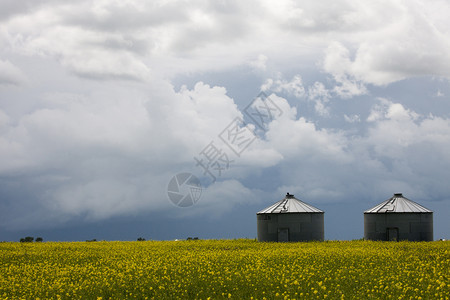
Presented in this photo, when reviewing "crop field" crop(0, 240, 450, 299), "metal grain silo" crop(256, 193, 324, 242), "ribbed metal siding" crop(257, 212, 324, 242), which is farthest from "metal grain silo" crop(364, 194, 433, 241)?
"crop field" crop(0, 240, 450, 299)

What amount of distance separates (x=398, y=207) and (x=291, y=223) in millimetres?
10920

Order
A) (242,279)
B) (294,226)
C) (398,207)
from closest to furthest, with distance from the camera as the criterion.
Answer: (242,279)
(294,226)
(398,207)

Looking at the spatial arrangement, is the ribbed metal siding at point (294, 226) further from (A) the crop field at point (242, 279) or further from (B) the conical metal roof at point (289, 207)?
(A) the crop field at point (242, 279)

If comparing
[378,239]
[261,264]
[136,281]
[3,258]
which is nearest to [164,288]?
[136,281]

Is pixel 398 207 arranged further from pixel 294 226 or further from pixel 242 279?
pixel 242 279

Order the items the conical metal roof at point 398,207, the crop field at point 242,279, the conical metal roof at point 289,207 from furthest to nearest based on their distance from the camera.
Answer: the conical metal roof at point 289,207 → the conical metal roof at point 398,207 → the crop field at point 242,279

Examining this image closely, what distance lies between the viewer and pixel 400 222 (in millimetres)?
45938

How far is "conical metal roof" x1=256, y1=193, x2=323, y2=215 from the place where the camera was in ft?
154

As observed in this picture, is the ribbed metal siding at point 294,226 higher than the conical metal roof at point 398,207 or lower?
lower

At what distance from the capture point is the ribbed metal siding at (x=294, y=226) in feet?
152

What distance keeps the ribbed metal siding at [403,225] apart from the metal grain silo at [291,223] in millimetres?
5251

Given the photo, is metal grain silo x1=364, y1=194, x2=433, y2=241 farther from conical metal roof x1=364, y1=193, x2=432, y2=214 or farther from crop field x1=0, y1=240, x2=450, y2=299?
crop field x1=0, y1=240, x2=450, y2=299

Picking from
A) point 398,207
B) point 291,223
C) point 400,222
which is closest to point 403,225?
point 400,222

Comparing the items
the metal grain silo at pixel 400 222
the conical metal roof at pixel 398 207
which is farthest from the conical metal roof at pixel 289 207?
the conical metal roof at pixel 398 207
